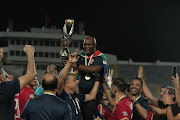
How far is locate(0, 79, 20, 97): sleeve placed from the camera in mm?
4191

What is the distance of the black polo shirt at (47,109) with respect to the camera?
12.8 feet

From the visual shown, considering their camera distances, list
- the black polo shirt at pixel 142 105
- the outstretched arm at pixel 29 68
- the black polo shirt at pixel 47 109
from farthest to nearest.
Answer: the black polo shirt at pixel 142 105
the outstretched arm at pixel 29 68
the black polo shirt at pixel 47 109

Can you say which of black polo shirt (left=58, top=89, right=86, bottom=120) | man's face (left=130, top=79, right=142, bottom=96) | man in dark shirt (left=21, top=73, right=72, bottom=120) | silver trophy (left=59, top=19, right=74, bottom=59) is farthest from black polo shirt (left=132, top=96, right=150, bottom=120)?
man in dark shirt (left=21, top=73, right=72, bottom=120)

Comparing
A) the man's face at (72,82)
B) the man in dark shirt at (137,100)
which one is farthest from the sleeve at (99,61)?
the man in dark shirt at (137,100)

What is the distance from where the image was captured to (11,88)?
13.9 ft

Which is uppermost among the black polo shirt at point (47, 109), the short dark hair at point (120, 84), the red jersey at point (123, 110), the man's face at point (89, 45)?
the man's face at point (89, 45)

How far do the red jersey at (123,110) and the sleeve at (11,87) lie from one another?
2.08 meters

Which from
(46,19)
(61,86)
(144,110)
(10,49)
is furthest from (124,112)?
(46,19)

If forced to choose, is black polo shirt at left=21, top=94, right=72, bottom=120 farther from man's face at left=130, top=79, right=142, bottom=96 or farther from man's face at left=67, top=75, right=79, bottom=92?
man's face at left=130, top=79, right=142, bottom=96

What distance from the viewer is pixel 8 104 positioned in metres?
4.40

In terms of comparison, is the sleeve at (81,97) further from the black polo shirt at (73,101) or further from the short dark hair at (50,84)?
the short dark hair at (50,84)

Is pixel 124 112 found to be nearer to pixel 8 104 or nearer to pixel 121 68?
pixel 8 104

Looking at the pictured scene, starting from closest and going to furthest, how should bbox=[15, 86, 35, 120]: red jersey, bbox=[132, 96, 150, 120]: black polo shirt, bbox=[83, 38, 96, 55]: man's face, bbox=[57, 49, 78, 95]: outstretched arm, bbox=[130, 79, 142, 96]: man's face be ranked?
bbox=[57, 49, 78, 95]: outstretched arm
bbox=[83, 38, 96, 55]: man's face
bbox=[132, 96, 150, 120]: black polo shirt
bbox=[130, 79, 142, 96]: man's face
bbox=[15, 86, 35, 120]: red jersey

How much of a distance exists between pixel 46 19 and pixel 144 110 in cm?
6161
